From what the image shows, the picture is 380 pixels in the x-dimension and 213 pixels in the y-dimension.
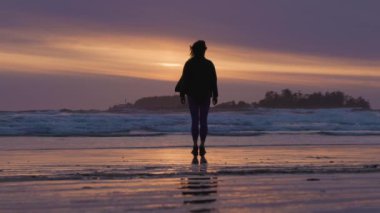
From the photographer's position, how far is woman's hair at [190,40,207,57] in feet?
40.0

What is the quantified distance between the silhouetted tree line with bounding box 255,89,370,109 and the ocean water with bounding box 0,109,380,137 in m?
7.97

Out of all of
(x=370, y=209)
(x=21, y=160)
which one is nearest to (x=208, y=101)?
(x=21, y=160)

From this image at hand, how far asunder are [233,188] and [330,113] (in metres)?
27.1

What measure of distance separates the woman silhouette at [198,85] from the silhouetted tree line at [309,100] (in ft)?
94.3

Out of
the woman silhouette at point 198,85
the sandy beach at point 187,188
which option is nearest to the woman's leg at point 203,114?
the woman silhouette at point 198,85

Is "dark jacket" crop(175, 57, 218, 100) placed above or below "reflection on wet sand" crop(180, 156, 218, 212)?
above

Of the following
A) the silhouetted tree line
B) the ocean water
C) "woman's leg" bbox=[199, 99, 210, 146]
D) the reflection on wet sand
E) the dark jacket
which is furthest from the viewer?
the silhouetted tree line

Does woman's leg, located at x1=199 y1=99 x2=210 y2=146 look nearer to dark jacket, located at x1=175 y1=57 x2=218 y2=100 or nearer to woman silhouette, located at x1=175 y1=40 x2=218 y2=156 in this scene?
woman silhouette, located at x1=175 y1=40 x2=218 y2=156

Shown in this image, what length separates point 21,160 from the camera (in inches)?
439

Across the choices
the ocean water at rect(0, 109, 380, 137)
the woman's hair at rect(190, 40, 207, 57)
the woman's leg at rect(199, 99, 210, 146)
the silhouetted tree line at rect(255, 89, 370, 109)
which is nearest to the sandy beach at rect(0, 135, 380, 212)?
the woman's leg at rect(199, 99, 210, 146)

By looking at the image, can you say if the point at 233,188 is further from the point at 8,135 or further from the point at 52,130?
the point at 52,130

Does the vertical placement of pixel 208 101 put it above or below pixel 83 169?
above

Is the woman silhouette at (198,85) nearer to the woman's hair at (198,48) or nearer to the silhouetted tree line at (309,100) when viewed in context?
the woman's hair at (198,48)

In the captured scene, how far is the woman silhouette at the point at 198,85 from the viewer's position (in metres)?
12.1
